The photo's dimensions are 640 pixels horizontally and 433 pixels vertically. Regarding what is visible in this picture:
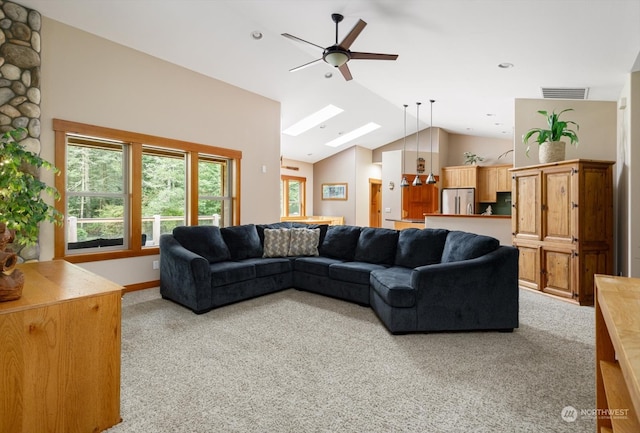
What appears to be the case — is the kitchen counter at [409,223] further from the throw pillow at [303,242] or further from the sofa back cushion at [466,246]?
the sofa back cushion at [466,246]

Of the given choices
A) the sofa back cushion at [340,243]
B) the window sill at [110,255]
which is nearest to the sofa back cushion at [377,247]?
the sofa back cushion at [340,243]

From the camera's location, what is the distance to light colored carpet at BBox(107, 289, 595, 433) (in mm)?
1745

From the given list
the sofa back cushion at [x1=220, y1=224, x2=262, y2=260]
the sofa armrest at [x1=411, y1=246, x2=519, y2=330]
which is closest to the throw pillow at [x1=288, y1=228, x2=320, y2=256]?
the sofa back cushion at [x1=220, y1=224, x2=262, y2=260]

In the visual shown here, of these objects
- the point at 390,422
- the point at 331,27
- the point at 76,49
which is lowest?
the point at 390,422

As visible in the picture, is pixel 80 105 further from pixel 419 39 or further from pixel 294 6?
pixel 419 39

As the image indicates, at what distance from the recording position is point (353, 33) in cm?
301

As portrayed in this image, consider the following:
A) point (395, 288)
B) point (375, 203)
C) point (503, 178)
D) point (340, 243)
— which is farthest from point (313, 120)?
point (395, 288)

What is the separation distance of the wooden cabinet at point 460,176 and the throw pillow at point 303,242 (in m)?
5.78

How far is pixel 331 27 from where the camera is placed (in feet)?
12.6

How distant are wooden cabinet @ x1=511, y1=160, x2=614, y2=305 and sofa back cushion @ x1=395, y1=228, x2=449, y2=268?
1.51 metres

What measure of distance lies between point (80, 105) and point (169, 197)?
61.2 inches

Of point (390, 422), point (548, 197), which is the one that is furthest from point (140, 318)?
point (548, 197)

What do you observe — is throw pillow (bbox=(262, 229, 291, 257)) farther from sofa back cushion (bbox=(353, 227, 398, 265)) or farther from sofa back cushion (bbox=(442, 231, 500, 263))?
sofa back cushion (bbox=(442, 231, 500, 263))

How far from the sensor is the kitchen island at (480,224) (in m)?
5.08
